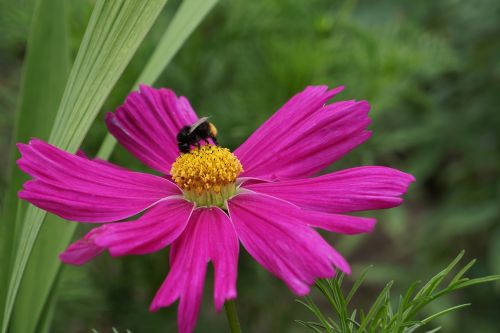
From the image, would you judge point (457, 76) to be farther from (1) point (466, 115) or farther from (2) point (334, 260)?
(2) point (334, 260)

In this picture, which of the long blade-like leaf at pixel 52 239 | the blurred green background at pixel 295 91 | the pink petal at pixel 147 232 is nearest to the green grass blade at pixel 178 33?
the long blade-like leaf at pixel 52 239

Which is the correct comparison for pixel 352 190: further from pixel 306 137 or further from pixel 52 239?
pixel 52 239

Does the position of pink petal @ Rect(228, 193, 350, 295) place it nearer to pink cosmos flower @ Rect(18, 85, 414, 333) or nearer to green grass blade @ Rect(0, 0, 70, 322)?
pink cosmos flower @ Rect(18, 85, 414, 333)

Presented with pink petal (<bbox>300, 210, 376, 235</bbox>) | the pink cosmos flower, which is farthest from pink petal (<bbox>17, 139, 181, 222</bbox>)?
pink petal (<bbox>300, 210, 376, 235</bbox>)

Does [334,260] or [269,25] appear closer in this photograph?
[334,260]

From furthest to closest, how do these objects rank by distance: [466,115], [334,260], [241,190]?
1. [466,115]
2. [241,190]
3. [334,260]

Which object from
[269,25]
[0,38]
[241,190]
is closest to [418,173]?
[269,25]

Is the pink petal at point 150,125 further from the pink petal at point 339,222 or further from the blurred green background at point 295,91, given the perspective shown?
the blurred green background at point 295,91
